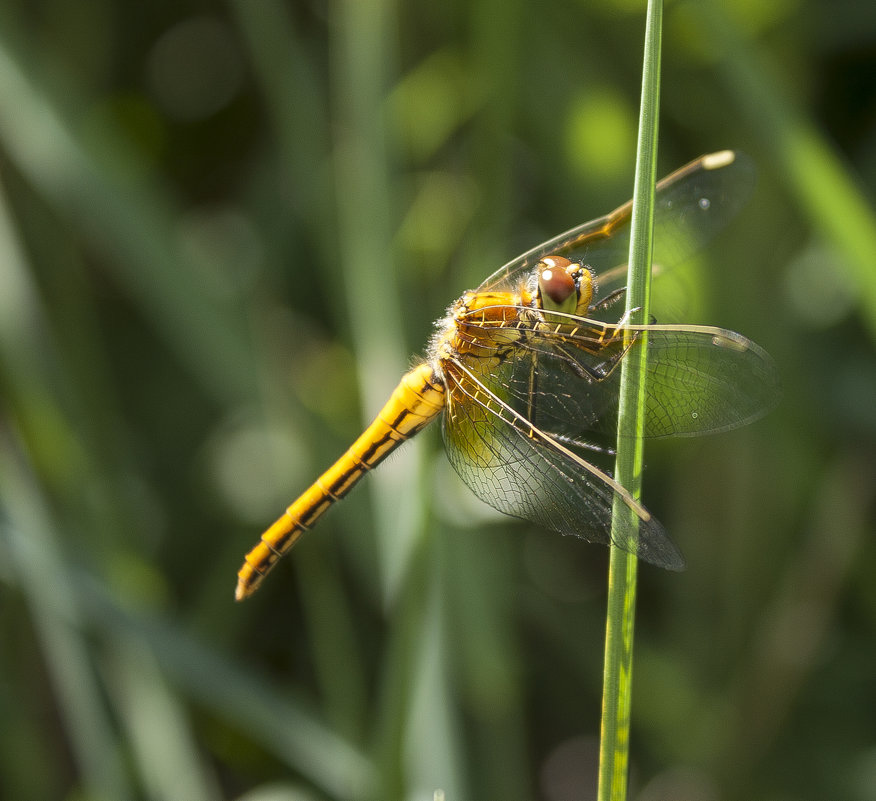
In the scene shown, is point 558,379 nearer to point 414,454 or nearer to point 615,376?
point 615,376

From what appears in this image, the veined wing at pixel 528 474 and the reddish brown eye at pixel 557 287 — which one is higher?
the reddish brown eye at pixel 557 287

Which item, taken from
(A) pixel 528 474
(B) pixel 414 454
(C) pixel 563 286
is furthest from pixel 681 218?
(B) pixel 414 454

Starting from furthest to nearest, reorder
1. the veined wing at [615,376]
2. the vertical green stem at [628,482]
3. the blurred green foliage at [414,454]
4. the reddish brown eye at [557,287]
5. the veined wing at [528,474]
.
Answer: the blurred green foliage at [414,454], the reddish brown eye at [557,287], the veined wing at [615,376], the veined wing at [528,474], the vertical green stem at [628,482]

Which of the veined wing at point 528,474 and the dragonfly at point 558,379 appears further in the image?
the dragonfly at point 558,379

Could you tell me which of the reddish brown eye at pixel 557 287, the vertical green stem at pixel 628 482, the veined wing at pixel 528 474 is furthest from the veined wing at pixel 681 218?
the vertical green stem at pixel 628 482

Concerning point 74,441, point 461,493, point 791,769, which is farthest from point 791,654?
point 74,441

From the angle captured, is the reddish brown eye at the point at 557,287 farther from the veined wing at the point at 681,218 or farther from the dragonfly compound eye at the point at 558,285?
the veined wing at the point at 681,218

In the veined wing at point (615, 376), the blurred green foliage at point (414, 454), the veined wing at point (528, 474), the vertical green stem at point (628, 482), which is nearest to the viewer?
the vertical green stem at point (628, 482)

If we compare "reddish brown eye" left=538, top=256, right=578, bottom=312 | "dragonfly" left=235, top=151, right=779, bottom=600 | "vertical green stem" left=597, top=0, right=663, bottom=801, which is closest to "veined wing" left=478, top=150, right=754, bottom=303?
"dragonfly" left=235, top=151, right=779, bottom=600
